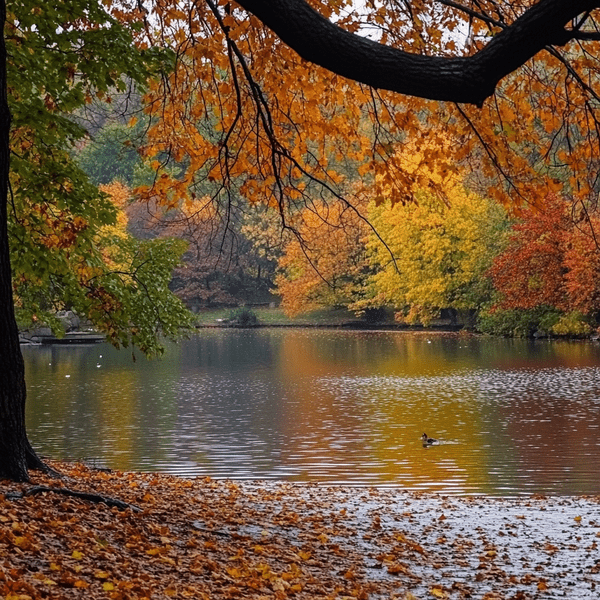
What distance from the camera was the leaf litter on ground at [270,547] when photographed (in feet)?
17.4

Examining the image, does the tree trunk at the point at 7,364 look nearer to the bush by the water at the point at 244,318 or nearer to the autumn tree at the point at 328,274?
the autumn tree at the point at 328,274

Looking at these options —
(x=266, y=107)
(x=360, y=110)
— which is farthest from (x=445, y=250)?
(x=266, y=107)

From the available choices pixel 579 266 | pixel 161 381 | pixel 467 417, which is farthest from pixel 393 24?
pixel 579 266

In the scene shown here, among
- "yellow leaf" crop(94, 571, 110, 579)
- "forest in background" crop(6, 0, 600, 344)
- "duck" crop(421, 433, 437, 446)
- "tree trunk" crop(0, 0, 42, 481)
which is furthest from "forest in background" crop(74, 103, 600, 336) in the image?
"yellow leaf" crop(94, 571, 110, 579)

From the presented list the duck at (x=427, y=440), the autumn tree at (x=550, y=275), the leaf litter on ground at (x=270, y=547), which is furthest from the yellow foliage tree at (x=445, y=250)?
the leaf litter on ground at (x=270, y=547)

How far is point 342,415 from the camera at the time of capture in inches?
832

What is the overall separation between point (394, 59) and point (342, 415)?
54.0ft

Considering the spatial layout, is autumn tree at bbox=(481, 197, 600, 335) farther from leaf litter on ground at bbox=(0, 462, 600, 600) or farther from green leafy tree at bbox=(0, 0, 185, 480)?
green leafy tree at bbox=(0, 0, 185, 480)

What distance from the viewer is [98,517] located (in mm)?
6668

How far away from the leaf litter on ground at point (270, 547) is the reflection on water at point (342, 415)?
4460mm

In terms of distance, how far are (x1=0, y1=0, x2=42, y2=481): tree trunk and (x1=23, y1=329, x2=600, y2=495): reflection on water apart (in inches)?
284

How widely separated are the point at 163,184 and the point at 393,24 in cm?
227

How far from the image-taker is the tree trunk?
274 inches

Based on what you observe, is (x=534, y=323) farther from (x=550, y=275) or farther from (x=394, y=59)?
(x=394, y=59)
